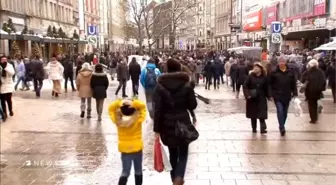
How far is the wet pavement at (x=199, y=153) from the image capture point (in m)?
7.00

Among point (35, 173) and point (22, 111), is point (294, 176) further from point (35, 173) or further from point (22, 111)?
point (22, 111)

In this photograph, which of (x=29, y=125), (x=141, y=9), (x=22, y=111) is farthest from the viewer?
(x=141, y=9)

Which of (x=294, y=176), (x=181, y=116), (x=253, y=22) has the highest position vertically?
(x=253, y=22)

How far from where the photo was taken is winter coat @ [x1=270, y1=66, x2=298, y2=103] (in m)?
10.3

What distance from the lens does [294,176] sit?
23.2 feet

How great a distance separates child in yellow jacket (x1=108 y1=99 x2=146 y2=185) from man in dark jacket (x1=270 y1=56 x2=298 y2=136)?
5180 millimetres

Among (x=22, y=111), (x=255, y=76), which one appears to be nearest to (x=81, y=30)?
(x=22, y=111)

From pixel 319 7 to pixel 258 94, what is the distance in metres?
24.4

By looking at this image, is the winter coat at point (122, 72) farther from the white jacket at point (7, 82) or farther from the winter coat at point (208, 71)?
the white jacket at point (7, 82)

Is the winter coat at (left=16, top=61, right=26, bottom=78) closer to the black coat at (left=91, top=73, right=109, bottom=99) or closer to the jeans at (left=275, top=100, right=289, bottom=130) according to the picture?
the black coat at (left=91, top=73, right=109, bottom=99)

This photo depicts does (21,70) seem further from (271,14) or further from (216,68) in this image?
(271,14)

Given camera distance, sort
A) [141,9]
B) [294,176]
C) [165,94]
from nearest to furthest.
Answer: [165,94], [294,176], [141,9]

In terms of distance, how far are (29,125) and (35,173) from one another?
15.3 feet

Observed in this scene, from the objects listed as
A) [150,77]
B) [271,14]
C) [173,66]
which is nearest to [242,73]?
[150,77]
